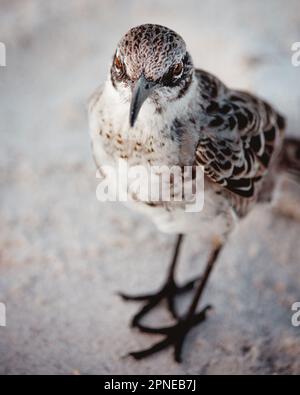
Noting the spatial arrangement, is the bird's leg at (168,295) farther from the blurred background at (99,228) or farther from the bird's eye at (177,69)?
the bird's eye at (177,69)

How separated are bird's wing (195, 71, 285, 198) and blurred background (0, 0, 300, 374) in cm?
93

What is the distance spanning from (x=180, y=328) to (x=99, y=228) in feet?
4.03

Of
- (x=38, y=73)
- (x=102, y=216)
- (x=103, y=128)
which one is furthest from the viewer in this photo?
(x=38, y=73)

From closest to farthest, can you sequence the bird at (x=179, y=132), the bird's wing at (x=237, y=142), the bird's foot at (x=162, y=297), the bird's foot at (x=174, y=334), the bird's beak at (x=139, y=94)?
the bird's beak at (x=139, y=94) → the bird at (x=179, y=132) → the bird's wing at (x=237, y=142) → the bird's foot at (x=174, y=334) → the bird's foot at (x=162, y=297)

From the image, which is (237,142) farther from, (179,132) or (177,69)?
(177,69)

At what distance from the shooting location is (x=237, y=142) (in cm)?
359

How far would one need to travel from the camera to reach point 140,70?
293 centimetres

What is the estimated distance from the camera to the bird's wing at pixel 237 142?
341 cm

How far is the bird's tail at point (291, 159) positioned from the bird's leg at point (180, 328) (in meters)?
1.05

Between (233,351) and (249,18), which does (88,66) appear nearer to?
(249,18)

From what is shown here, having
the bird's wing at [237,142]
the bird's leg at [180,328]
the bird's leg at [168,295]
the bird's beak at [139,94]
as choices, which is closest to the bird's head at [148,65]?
the bird's beak at [139,94]

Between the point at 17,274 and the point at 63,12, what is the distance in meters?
3.60

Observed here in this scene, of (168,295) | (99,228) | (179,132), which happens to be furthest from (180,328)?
(179,132)
